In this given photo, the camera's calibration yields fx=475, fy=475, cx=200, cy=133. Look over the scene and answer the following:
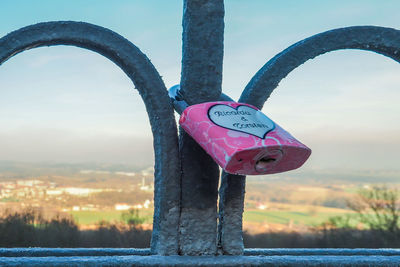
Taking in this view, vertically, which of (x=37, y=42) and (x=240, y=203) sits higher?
(x=37, y=42)

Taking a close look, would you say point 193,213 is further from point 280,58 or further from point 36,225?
point 36,225

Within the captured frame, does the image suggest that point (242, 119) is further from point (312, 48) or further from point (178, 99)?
point (312, 48)

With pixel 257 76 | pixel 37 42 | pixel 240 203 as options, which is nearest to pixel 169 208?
pixel 240 203

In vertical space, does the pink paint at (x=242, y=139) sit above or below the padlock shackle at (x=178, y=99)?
below

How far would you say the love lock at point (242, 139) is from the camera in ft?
3.89

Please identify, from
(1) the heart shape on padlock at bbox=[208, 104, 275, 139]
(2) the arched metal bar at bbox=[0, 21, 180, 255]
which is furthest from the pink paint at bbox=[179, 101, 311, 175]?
(2) the arched metal bar at bbox=[0, 21, 180, 255]

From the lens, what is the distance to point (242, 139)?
121 centimetres

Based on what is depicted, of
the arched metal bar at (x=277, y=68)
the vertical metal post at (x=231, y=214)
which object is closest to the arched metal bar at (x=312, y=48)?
the arched metal bar at (x=277, y=68)

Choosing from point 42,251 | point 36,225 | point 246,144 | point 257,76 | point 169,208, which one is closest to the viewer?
point 246,144

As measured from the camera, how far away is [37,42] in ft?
4.57

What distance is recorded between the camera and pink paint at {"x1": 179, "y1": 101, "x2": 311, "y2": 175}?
3.89ft

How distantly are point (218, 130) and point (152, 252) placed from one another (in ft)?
1.45

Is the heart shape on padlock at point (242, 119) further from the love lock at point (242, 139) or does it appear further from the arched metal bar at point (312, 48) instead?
the arched metal bar at point (312, 48)

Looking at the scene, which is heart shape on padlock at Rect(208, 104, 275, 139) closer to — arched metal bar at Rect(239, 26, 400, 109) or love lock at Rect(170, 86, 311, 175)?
love lock at Rect(170, 86, 311, 175)
